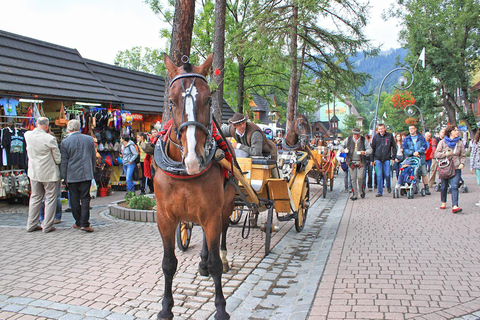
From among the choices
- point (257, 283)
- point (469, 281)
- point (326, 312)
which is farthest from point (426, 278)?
point (257, 283)

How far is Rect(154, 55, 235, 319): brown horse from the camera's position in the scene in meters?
3.14

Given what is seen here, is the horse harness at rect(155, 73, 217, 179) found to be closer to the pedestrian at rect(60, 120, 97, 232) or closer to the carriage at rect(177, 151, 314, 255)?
the carriage at rect(177, 151, 314, 255)

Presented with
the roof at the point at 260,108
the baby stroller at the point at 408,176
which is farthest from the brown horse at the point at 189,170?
the roof at the point at 260,108

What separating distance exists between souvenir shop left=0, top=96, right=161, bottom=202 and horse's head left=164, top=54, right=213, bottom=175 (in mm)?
7876

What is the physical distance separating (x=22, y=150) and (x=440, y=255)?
9.41 metres

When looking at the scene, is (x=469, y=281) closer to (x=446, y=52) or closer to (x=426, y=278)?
(x=426, y=278)

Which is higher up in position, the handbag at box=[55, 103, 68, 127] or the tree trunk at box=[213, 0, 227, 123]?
the tree trunk at box=[213, 0, 227, 123]

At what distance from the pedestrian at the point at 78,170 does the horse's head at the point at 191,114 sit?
4409 mm

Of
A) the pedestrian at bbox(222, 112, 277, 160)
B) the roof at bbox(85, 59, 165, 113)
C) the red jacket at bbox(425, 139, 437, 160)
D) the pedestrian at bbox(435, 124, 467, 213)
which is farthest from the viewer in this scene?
the roof at bbox(85, 59, 165, 113)

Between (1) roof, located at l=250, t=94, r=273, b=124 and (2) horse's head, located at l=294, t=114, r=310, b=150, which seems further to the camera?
(1) roof, located at l=250, t=94, r=273, b=124

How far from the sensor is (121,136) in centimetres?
1320

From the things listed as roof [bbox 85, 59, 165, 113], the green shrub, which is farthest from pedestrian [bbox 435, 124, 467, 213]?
roof [bbox 85, 59, 165, 113]

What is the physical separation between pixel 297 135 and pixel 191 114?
6887 millimetres

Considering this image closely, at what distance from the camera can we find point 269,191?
20.9 feet
